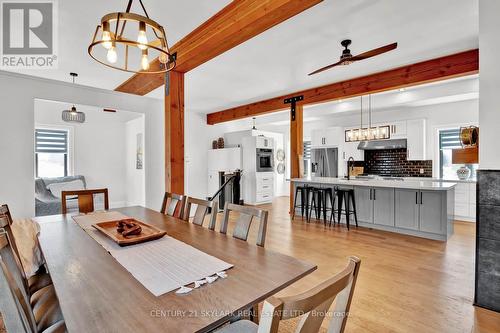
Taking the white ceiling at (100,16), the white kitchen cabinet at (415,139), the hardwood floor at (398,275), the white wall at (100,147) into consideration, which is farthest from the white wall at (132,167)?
the white kitchen cabinet at (415,139)

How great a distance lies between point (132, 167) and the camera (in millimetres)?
6844

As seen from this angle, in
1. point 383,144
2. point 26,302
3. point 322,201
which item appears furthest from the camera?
point 383,144

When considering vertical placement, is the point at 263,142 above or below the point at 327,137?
below

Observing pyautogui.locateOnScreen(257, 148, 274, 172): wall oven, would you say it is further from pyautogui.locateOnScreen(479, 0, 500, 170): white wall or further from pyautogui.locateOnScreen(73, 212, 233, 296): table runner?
pyautogui.locateOnScreen(73, 212, 233, 296): table runner

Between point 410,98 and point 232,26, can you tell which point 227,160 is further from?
point 232,26

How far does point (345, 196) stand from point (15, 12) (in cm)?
516

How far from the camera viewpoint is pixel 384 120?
21.4 feet

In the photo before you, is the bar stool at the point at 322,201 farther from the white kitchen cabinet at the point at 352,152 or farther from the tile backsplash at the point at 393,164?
the tile backsplash at the point at 393,164

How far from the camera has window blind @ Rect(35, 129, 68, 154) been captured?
606 cm

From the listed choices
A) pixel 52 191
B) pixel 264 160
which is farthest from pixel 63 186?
pixel 264 160

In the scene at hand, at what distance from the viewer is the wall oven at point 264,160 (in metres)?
7.40

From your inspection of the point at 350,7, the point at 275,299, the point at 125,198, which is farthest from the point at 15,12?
the point at 125,198

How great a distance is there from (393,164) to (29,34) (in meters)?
7.31

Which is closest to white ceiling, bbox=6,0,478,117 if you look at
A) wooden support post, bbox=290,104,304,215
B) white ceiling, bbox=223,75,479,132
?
wooden support post, bbox=290,104,304,215
